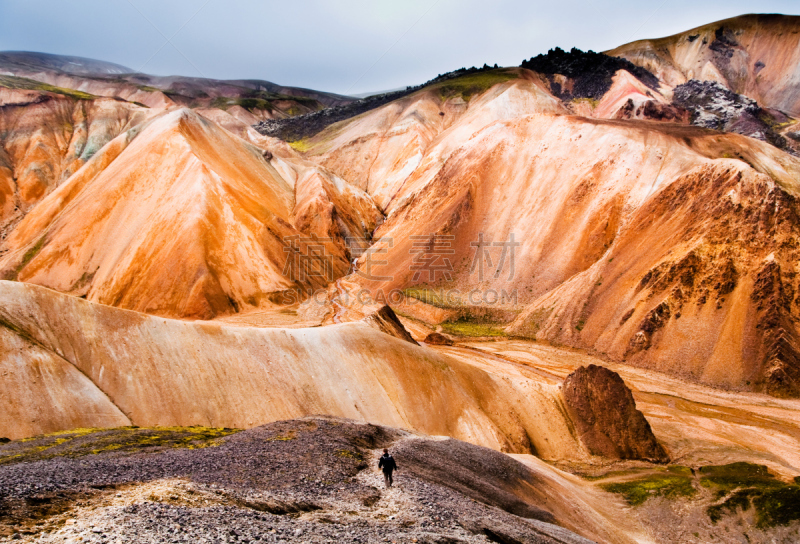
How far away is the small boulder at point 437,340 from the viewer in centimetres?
4881

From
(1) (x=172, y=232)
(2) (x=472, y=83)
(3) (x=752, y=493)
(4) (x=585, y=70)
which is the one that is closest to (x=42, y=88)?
(1) (x=172, y=232)

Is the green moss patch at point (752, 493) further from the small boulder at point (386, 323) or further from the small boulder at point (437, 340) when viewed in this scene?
the small boulder at point (437, 340)

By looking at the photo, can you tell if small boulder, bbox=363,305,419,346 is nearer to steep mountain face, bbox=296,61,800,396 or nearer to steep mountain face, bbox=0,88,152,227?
steep mountain face, bbox=296,61,800,396

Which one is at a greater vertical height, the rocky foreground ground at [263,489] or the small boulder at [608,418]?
the rocky foreground ground at [263,489]

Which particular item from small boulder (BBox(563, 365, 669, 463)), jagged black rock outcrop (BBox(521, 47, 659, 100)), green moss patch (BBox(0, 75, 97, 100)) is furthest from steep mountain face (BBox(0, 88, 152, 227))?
jagged black rock outcrop (BBox(521, 47, 659, 100))

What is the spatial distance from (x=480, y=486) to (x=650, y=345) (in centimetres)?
3017

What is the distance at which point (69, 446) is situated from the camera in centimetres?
1789

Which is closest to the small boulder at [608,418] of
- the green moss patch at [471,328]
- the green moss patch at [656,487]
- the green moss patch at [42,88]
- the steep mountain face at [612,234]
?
the green moss patch at [656,487]

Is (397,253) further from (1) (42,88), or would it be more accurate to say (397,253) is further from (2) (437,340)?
(1) (42,88)

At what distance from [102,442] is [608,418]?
26006 mm

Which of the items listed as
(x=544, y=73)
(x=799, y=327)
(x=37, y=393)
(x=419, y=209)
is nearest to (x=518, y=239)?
(x=419, y=209)

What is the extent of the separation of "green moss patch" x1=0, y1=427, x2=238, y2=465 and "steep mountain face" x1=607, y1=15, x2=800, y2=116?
4930 inches

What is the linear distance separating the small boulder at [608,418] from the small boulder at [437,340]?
54.8 feet

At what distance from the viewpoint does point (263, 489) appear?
1370 centimetres
